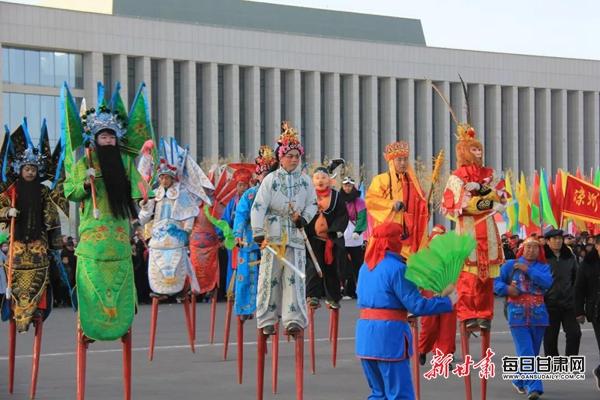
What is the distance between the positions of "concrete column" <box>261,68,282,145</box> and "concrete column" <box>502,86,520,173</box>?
16.6 m

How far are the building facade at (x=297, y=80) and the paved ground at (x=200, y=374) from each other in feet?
163

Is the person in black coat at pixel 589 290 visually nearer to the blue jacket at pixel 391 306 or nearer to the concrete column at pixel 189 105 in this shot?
the blue jacket at pixel 391 306

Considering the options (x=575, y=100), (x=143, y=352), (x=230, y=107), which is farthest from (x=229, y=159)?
(x=143, y=352)

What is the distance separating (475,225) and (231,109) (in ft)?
207

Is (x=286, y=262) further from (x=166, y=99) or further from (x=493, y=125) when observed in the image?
(x=493, y=125)

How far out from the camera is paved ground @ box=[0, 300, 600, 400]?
A: 12.7 meters

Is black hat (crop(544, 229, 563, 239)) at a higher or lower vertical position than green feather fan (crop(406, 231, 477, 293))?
higher

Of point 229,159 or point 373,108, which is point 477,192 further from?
point 373,108

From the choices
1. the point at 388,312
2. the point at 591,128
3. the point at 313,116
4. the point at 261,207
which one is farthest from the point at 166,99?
the point at 388,312

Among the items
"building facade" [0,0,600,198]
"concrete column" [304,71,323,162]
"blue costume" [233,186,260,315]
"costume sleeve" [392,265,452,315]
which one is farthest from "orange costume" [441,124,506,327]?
"concrete column" [304,71,323,162]

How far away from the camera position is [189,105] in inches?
2884

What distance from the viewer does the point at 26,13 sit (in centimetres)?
6606

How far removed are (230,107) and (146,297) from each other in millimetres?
45010

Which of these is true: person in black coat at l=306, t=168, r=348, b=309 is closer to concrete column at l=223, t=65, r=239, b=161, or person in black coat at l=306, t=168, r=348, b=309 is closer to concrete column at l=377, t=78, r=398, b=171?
concrete column at l=223, t=65, r=239, b=161
